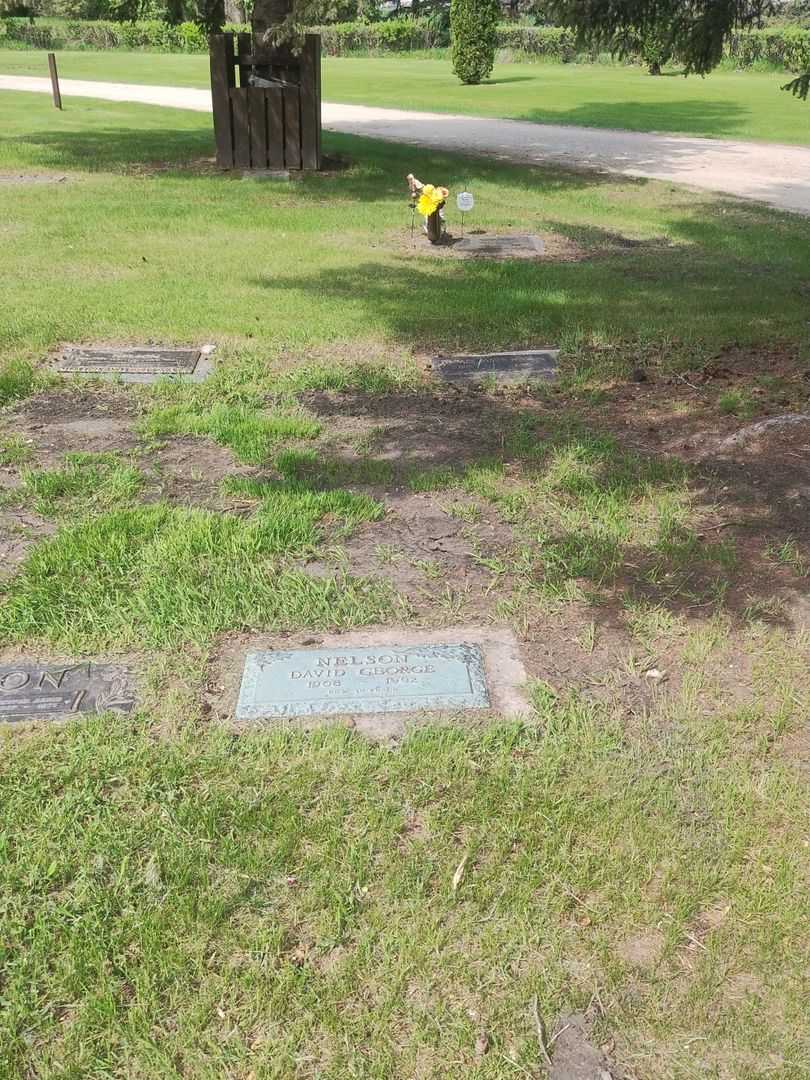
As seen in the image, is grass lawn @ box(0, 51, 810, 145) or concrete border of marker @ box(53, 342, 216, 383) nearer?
concrete border of marker @ box(53, 342, 216, 383)

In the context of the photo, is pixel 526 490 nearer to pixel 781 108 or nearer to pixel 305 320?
pixel 305 320

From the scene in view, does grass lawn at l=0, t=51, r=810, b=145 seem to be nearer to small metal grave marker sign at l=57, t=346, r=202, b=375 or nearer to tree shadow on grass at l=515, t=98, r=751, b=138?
tree shadow on grass at l=515, t=98, r=751, b=138

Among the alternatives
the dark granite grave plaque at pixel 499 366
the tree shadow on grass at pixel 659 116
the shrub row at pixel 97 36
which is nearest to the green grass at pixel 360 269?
the dark granite grave plaque at pixel 499 366

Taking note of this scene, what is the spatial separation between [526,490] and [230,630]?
5.50ft

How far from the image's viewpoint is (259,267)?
8.66 meters

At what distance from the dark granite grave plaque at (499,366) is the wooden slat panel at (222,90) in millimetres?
8380

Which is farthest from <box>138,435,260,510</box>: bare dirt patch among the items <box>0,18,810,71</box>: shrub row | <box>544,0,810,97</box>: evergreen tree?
<box>0,18,810,71</box>: shrub row

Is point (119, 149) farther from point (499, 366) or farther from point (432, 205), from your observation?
point (499, 366)

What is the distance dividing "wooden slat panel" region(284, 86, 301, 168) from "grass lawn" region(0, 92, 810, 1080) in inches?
273

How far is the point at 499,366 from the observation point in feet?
20.4

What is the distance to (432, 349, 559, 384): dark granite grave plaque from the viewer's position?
6047 millimetres

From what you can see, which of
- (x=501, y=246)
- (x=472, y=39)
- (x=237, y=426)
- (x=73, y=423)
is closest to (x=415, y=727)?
(x=237, y=426)

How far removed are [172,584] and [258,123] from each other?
11.1 metres

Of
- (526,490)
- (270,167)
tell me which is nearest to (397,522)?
(526,490)
